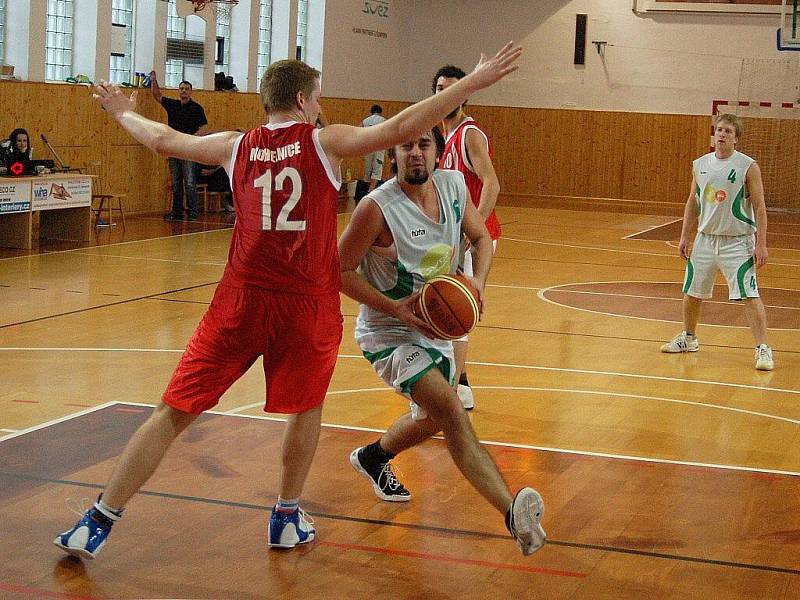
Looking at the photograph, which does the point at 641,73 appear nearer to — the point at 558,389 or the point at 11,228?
the point at 11,228

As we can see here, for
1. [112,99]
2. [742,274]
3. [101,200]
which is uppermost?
[112,99]

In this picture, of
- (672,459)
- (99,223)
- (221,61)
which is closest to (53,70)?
(99,223)

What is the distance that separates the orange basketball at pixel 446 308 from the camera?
14.6 ft

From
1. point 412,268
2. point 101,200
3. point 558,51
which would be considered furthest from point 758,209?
point 558,51

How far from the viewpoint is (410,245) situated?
4.65 meters

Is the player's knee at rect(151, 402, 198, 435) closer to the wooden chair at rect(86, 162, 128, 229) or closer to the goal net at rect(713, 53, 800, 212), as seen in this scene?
the wooden chair at rect(86, 162, 128, 229)

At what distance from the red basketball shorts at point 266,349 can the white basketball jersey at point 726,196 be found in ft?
17.1

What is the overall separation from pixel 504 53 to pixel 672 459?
112 inches

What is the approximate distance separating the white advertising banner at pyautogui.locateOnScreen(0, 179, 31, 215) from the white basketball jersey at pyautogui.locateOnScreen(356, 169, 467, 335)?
928cm

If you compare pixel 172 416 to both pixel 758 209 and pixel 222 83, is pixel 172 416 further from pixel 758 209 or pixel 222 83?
pixel 222 83

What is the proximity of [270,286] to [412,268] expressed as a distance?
0.75 metres

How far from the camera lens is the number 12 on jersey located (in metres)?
4.05

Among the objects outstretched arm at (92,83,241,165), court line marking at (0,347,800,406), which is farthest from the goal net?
outstretched arm at (92,83,241,165)

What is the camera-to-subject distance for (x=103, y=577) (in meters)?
4.04
